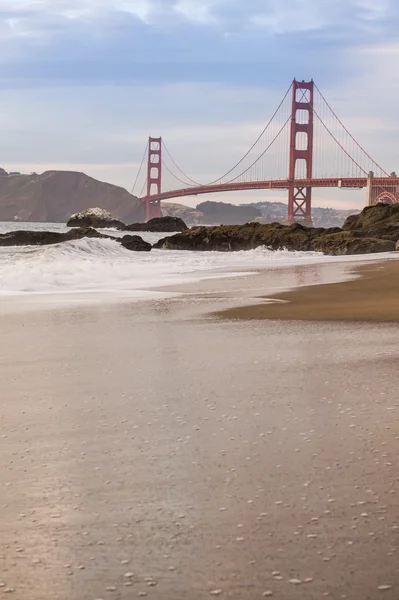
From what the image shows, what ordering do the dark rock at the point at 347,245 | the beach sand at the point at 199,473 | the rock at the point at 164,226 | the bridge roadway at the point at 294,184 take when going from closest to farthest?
1. the beach sand at the point at 199,473
2. the dark rock at the point at 347,245
3. the bridge roadway at the point at 294,184
4. the rock at the point at 164,226

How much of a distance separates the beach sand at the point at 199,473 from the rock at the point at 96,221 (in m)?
57.8

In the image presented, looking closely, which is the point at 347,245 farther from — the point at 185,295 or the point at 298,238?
the point at 185,295

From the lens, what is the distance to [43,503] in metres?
1.69

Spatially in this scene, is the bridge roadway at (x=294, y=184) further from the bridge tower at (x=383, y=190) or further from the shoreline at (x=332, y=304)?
the shoreline at (x=332, y=304)

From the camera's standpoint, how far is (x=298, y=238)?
23.3 m

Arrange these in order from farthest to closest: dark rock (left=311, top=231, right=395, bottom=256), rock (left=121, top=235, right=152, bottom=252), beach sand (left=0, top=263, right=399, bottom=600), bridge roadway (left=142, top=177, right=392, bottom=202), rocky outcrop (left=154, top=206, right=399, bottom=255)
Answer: bridge roadway (left=142, top=177, right=392, bottom=202), rock (left=121, top=235, right=152, bottom=252), rocky outcrop (left=154, top=206, right=399, bottom=255), dark rock (left=311, top=231, right=395, bottom=256), beach sand (left=0, top=263, right=399, bottom=600)

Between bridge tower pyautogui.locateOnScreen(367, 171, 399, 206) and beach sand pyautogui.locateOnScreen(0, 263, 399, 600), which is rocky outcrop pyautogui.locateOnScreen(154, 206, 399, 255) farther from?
beach sand pyautogui.locateOnScreen(0, 263, 399, 600)

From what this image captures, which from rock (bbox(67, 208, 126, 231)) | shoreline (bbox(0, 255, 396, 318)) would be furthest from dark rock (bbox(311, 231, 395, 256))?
rock (bbox(67, 208, 126, 231))

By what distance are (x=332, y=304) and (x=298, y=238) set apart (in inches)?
680

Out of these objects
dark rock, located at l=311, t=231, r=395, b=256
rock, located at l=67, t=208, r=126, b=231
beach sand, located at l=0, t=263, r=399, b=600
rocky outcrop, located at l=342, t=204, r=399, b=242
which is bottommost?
beach sand, located at l=0, t=263, r=399, b=600

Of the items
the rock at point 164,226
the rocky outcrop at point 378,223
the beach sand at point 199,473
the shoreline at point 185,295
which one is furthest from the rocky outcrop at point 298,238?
the rock at point 164,226

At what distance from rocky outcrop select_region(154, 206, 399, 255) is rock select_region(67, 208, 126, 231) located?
35147 millimetres

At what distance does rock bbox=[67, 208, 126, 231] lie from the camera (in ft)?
208

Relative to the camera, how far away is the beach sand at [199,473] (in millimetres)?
1333
